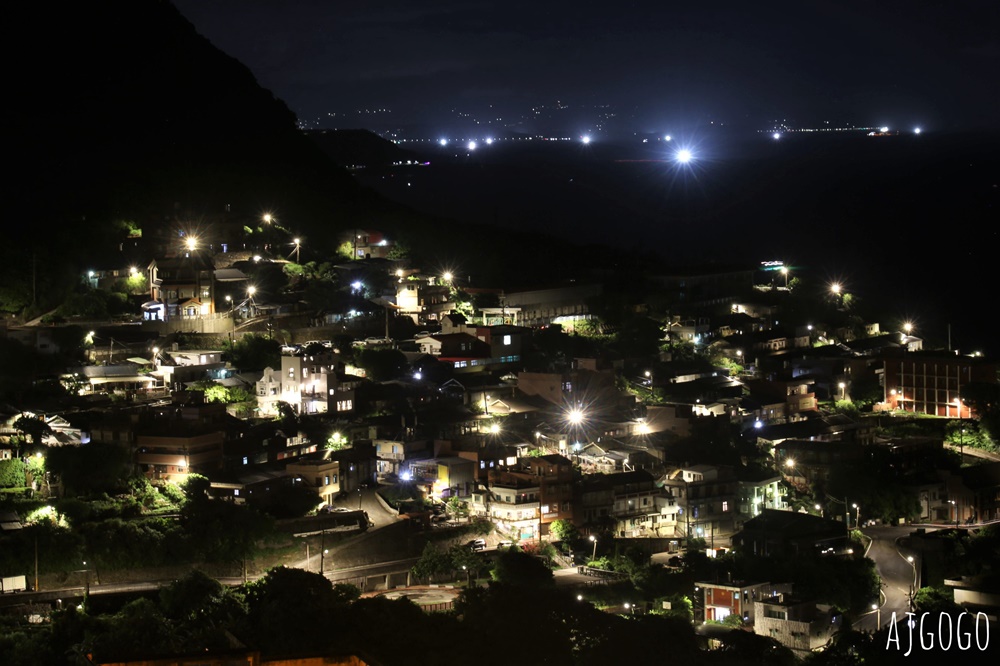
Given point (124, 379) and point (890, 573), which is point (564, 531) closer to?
point (890, 573)

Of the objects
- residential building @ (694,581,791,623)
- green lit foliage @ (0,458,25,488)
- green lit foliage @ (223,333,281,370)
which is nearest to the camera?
residential building @ (694,581,791,623)

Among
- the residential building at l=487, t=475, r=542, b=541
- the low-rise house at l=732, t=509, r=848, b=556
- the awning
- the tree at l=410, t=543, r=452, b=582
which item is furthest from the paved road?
the awning

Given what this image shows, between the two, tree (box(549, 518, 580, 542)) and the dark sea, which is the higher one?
the dark sea

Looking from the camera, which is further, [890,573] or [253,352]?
[253,352]

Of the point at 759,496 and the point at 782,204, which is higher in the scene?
the point at 782,204

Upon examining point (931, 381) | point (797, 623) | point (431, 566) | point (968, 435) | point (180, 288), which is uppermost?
point (180, 288)

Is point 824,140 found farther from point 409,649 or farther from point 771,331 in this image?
point 409,649

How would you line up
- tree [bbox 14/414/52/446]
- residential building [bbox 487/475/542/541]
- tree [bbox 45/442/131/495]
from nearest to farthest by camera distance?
tree [bbox 45/442/131/495] → tree [bbox 14/414/52/446] → residential building [bbox 487/475/542/541]

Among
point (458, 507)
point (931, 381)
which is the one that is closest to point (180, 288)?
point (458, 507)

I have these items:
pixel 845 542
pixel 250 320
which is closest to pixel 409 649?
pixel 845 542

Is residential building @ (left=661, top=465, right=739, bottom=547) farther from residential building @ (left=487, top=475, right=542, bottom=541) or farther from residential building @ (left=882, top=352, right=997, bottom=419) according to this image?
residential building @ (left=882, top=352, right=997, bottom=419)

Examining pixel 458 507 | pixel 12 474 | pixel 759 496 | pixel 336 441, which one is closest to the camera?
pixel 12 474
